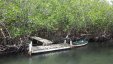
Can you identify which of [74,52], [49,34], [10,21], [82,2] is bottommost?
[74,52]

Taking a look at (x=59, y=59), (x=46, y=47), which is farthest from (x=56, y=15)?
(x=59, y=59)

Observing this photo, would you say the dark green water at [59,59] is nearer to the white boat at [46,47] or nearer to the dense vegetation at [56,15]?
the white boat at [46,47]

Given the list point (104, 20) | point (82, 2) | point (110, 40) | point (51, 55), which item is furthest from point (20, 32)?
point (110, 40)

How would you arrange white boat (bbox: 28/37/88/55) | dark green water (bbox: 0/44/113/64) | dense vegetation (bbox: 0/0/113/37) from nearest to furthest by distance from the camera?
dense vegetation (bbox: 0/0/113/37) < dark green water (bbox: 0/44/113/64) < white boat (bbox: 28/37/88/55)

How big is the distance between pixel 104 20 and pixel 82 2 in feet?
16.6

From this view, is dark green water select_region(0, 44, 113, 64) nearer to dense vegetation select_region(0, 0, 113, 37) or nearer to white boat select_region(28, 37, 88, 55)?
white boat select_region(28, 37, 88, 55)

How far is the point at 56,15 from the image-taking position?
946 inches

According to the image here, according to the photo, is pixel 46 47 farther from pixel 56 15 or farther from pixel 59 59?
pixel 56 15

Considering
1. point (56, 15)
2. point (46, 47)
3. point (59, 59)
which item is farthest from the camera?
point (56, 15)

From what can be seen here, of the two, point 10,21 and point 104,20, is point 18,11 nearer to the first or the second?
point 10,21

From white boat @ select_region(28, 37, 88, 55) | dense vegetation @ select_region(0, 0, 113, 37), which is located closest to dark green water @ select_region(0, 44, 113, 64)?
white boat @ select_region(28, 37, 88, 55)

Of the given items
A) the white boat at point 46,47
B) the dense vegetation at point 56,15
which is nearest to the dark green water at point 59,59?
the white boat at point 46,47

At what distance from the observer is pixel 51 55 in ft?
71.3

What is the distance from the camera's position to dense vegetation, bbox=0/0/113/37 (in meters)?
18.6
